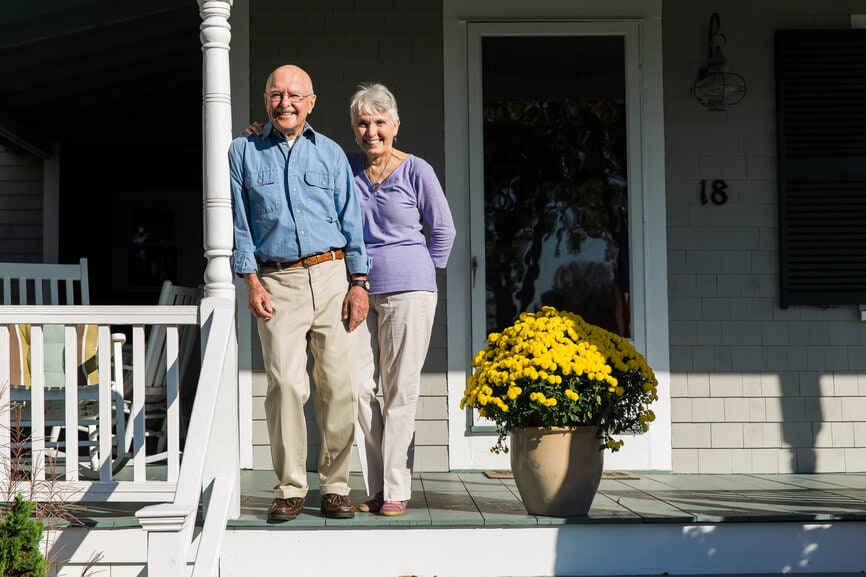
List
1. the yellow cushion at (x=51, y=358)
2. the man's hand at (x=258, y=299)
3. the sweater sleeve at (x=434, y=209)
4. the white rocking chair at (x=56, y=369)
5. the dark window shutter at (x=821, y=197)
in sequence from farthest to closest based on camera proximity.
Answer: the dark window shutter at (x=821, y=197)
the yellow cushion at (x=51, y=358)
the white rocking chair at (x=56, y=369)
the sweater sleeve at (x=434, y=209)
the man's hand at (x=258, y=299)

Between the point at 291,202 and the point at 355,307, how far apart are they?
1.45 ft

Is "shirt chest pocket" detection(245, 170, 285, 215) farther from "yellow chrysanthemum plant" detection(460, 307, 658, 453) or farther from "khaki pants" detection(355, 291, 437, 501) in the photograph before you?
"yellow chrysanthemum plant" detection(460, 307, 658, 453)

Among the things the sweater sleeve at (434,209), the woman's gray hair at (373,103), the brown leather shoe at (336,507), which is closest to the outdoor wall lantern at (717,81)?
the sweater sleeve at (434,209)

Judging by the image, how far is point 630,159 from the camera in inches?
207

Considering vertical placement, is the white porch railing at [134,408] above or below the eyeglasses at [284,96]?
below

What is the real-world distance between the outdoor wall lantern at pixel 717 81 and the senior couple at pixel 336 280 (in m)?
2.07

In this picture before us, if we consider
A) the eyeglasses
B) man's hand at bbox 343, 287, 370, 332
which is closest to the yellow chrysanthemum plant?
man's hand at bbox 343, 287, 370, 332

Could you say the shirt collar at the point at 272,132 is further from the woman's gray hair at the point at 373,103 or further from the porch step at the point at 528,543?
the porch step at the point at 528,543

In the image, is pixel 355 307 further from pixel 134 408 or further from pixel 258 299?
pixel 134 408

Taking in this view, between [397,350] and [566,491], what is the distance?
0.82 metres

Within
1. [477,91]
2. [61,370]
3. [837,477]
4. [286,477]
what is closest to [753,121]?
[477,91]

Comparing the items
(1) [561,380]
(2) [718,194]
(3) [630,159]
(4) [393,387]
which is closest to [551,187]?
(3) [630,159]

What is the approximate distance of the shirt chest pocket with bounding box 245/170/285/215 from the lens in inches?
141

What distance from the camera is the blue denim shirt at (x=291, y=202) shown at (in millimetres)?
3551
